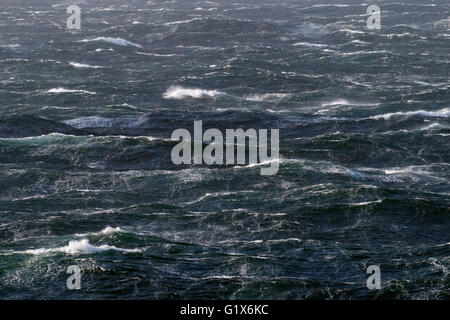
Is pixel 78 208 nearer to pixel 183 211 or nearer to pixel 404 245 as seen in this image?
pixel 183 211

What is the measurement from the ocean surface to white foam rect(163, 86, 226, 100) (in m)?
0.20

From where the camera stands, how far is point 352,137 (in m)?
63.8

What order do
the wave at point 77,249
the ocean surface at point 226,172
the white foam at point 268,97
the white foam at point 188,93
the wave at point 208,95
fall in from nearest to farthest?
the ocean surface at point 226,172
the wave at point 77,249
the white foam at point 268,97
the wave at point 208,95
the white foam at point 188,93

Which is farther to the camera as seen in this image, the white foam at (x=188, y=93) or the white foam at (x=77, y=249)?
the white foam at (x=188, y=93)

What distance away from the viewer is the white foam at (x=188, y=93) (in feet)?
269

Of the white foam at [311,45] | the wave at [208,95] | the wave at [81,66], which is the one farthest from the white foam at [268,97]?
the white foam at [311,45]

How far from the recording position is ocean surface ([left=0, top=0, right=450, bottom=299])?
41344 millimetres

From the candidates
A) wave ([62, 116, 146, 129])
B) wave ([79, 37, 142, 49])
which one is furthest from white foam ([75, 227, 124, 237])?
wave ([79, 37, 142, 49])

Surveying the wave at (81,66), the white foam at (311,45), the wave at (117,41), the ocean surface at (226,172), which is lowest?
the ocean surface at (226,172)

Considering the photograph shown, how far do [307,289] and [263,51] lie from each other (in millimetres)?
70822

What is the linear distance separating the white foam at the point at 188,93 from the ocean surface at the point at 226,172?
0.65 ft

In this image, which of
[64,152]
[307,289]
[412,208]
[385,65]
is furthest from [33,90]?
[307,289]

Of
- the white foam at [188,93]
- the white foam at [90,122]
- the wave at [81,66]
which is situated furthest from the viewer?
the wave at [81,66]

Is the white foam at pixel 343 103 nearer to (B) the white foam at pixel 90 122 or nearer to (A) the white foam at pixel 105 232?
(B) the white foam at pixel 90 122
